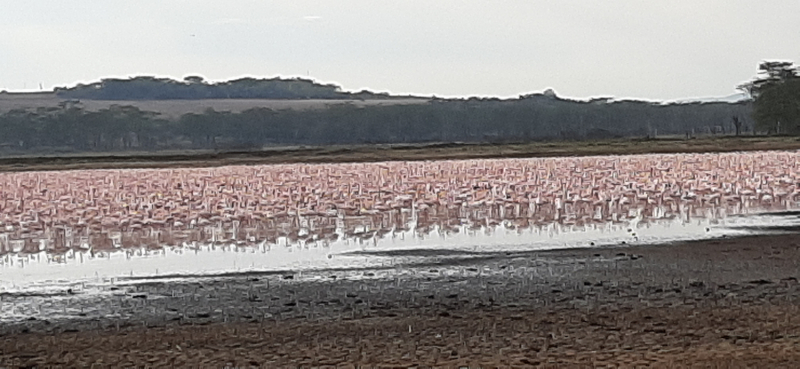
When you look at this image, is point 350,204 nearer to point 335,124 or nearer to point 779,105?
point 779,105

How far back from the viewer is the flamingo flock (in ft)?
75.7

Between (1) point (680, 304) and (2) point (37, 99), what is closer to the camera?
(1) point (680, 304)

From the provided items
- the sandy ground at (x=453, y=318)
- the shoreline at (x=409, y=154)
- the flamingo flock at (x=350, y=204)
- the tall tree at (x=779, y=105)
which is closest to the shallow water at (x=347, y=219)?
the flamingo flock at (x=350, y=204)

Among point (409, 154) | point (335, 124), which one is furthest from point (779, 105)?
point (335, 124)

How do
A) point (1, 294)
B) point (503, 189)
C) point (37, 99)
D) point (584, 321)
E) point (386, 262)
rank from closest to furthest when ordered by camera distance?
1. point (584, 321)
2. point (1, 294)
3. point (386, 262)
4. point (503, 189)
5. point (37, 99)

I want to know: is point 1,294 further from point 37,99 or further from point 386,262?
point 37,99

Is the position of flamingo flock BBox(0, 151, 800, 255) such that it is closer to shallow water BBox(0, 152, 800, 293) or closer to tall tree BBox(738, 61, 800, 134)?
shallow water BBox(0, 152, 800, 293)

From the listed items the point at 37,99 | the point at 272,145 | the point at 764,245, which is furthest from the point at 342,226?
the point at 37,99

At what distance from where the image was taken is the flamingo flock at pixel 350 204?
23078 mm

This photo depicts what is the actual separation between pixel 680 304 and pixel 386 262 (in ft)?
19.3

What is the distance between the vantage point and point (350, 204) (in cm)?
2892

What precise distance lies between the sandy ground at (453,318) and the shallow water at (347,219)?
6.37 ft

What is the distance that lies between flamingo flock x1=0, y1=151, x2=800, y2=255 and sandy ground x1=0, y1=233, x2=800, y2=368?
20.7 feet

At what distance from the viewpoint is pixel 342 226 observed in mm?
23891
